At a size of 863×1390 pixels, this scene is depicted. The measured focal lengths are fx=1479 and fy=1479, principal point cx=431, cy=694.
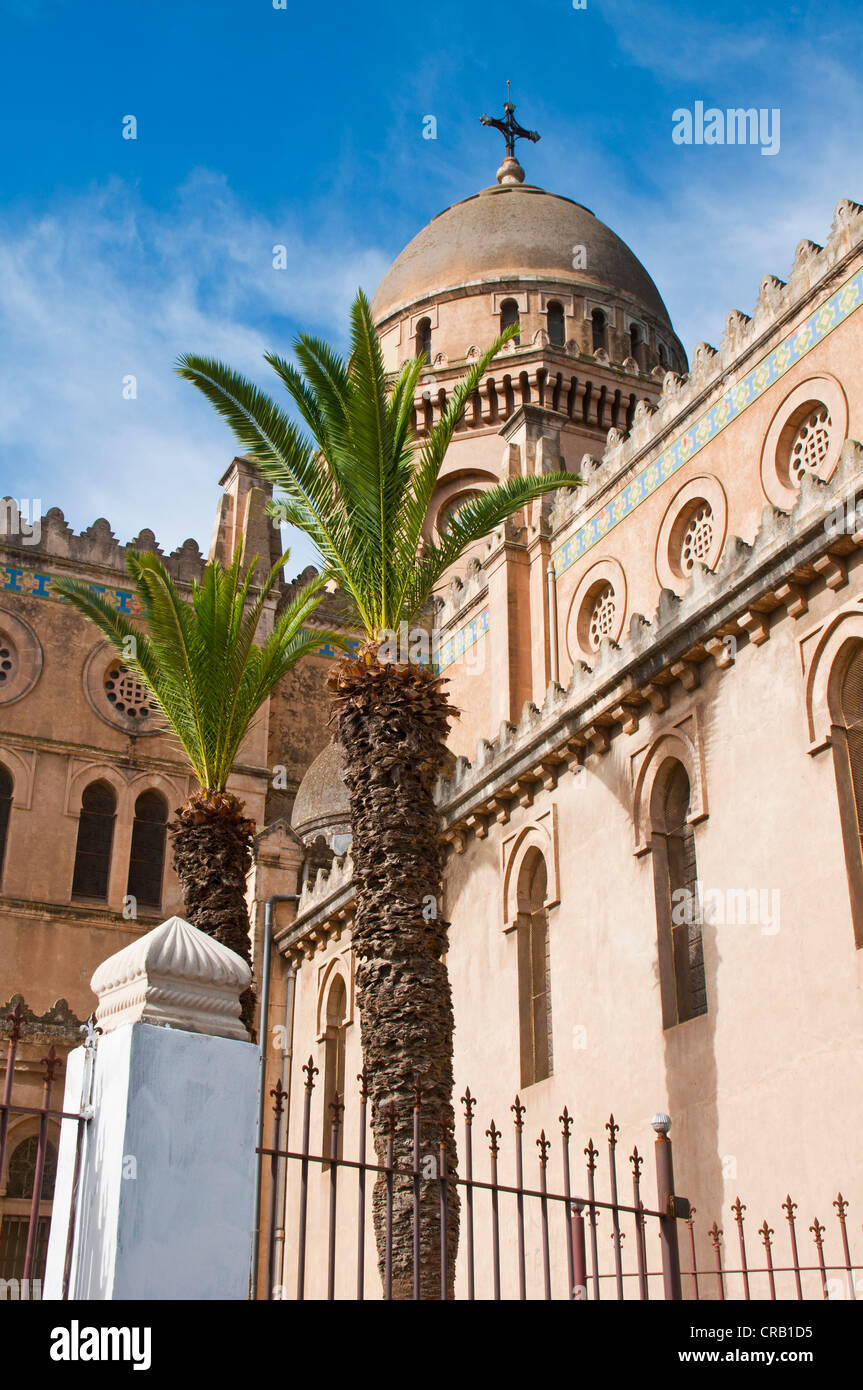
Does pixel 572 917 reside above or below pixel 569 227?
below

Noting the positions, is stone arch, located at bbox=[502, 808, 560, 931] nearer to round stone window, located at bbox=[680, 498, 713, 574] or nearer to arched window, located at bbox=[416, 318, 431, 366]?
round stone window, located at bbox=[680, 498, 713, 574]

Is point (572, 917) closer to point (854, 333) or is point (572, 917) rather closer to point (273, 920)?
point (854, 333)

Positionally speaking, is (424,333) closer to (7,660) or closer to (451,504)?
(451,504)

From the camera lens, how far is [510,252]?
102ft

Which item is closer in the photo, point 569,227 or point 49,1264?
point 49,1264

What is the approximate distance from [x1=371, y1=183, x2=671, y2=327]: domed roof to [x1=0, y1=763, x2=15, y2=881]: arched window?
1328 cm

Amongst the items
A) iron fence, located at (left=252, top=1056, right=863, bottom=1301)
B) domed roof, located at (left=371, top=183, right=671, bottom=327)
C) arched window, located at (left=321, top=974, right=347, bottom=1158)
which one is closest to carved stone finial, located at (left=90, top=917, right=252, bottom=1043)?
iron fence, located at (left=252, top=1056, right=863, bottom=1301)

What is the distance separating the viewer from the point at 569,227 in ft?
105

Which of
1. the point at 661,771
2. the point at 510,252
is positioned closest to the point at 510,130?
the point at 510,252

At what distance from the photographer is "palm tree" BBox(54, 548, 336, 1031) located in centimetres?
1568

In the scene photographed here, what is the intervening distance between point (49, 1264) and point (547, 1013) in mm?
8985

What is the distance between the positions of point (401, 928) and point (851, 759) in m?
3.62
